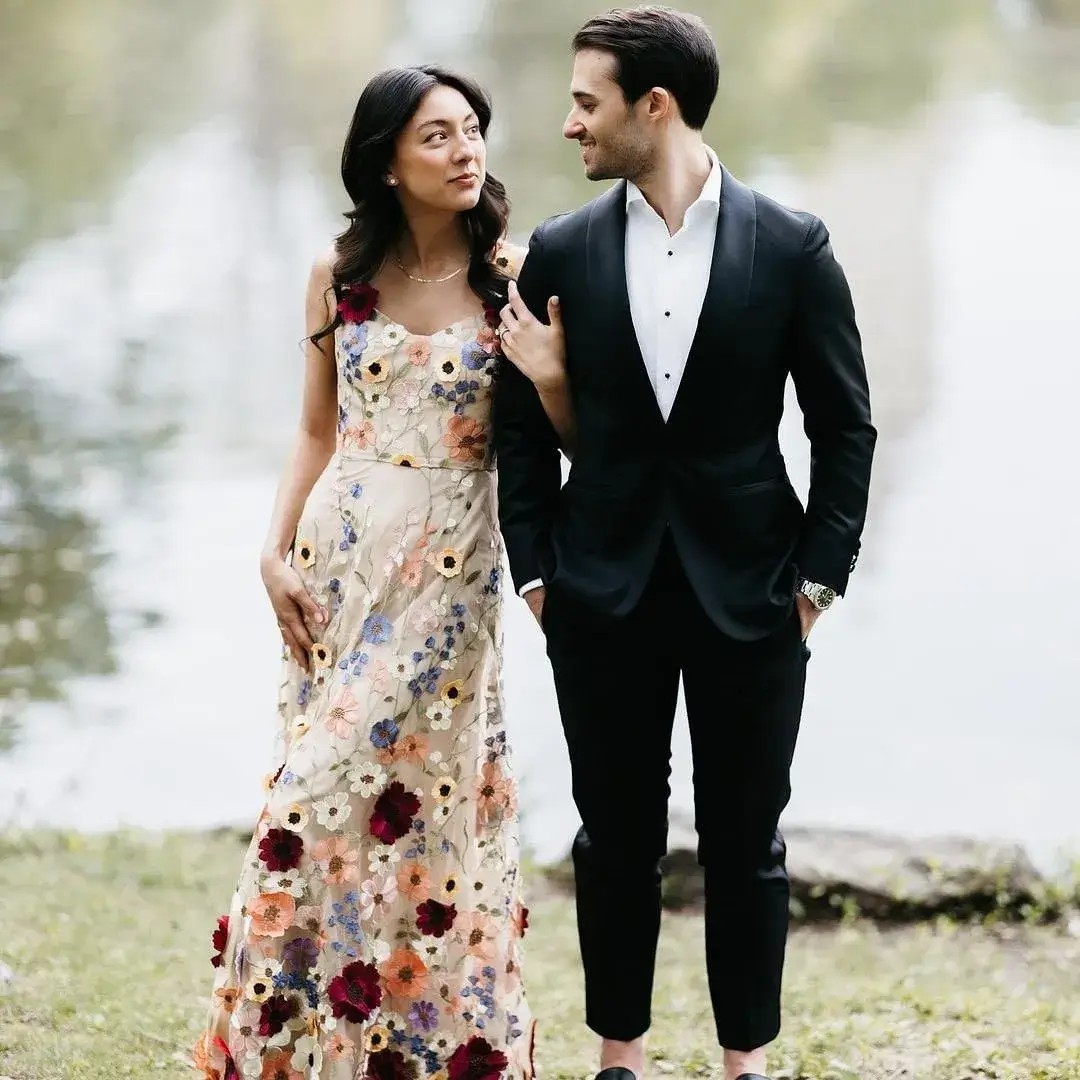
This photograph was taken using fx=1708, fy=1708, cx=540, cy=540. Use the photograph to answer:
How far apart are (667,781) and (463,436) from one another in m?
0.61

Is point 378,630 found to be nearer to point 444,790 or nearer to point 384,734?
point 384,734

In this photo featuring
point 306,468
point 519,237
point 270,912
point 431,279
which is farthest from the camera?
point 519,237

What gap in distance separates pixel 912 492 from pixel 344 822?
480 cm

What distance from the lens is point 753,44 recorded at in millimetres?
8148

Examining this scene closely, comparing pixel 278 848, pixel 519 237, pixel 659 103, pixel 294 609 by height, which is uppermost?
pixel 519 237

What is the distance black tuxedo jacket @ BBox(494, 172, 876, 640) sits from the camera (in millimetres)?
2424

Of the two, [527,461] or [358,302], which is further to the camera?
[358,302]

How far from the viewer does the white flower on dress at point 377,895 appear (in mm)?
2639

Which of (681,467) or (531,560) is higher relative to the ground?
(681,467)

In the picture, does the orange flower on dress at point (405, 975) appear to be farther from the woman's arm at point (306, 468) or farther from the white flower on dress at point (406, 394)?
the white flower on dress at point (406, 394)

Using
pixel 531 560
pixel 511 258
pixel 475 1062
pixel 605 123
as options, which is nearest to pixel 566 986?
pixel 475 1062

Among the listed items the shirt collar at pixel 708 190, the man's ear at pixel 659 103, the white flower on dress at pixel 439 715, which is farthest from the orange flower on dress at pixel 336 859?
the man's ear at pixel 659 103

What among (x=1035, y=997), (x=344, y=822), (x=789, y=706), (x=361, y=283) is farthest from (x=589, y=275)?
(x=1035, y=997)

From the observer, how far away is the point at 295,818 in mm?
2572
